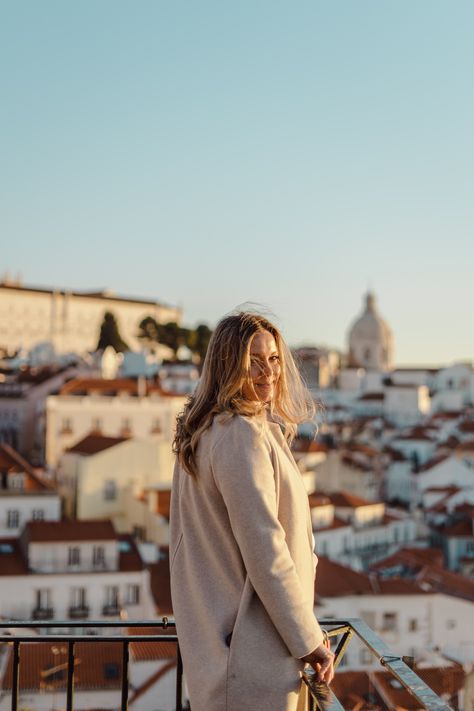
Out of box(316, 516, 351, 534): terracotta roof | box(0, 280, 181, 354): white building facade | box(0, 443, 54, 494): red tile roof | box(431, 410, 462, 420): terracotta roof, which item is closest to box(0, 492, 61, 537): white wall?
box(0, 443, 54, 494): red tile roof

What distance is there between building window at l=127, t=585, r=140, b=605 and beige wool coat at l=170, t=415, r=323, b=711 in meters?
20.7

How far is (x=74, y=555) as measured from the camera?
23.0 meters

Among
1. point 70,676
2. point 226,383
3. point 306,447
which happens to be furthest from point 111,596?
point 306,447

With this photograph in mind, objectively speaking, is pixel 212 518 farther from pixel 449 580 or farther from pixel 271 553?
pixel 449 580

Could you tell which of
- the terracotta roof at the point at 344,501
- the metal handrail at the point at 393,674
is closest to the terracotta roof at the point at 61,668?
the metal handrail at the point at 393,674

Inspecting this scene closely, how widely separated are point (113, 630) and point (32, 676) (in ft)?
13.0

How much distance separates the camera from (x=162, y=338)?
7800 centimetres

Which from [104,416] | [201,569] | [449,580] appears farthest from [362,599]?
[201,569]

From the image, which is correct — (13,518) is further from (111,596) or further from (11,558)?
(111,596)

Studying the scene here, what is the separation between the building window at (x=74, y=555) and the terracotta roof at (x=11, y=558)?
1.06 meters

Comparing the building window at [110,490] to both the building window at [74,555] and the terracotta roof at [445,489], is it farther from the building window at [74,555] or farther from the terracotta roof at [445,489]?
the terracotta roof at [445,489]

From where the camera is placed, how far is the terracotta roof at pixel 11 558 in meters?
22.1

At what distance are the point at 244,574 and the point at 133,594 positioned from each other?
20.9 meters

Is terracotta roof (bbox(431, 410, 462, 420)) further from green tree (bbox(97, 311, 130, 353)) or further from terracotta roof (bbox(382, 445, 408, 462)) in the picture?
green tree (bbox(97, 311, 130, 353))
